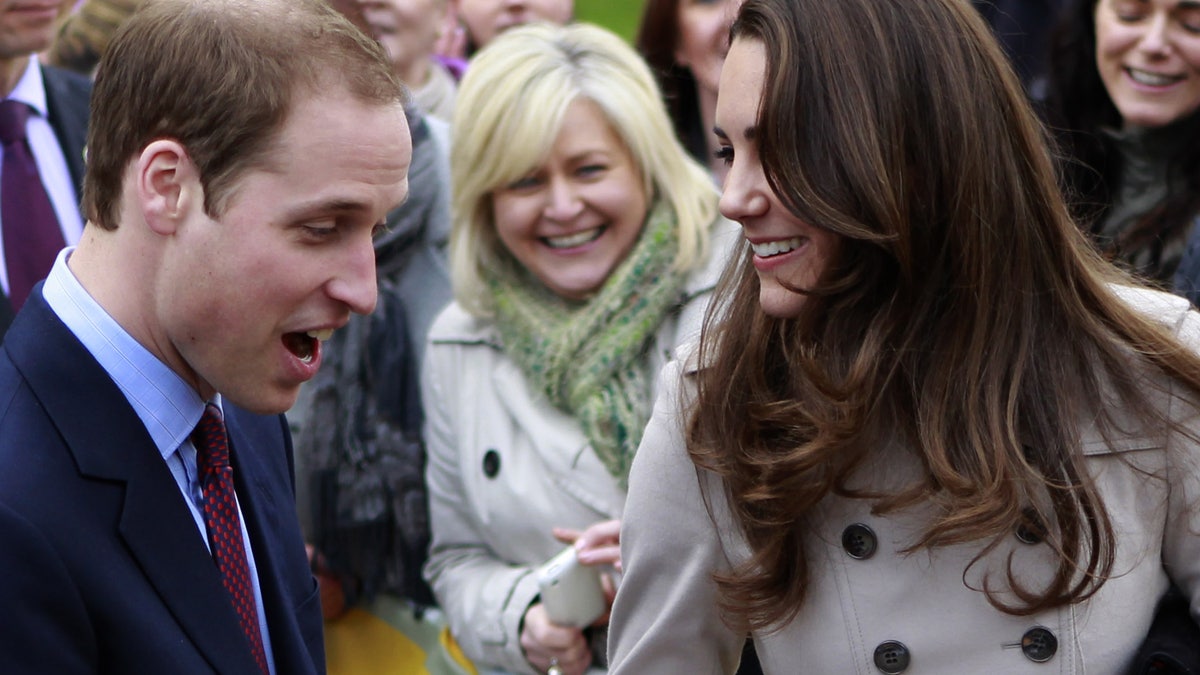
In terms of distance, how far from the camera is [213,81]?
1688 millimetres

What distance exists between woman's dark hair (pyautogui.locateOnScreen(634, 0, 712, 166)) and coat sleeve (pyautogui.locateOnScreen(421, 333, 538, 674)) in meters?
1.26

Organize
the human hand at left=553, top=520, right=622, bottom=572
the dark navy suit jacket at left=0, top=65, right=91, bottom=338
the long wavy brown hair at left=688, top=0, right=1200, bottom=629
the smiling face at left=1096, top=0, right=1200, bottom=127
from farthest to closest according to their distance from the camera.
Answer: the dark navy suit jacket at left=0, top=65, right=91, bottom=338 < the smiling face at left=1096, top=0, right=1200, bottom=127 < the human hand at left=553, top=520, right=622, bottom=572 < the long wavy brown hair at left=688, top=0, right=1200, bottom=629

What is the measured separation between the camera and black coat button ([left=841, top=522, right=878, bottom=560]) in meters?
2.08

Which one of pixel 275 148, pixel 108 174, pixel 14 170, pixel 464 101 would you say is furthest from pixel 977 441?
pixel 14 170

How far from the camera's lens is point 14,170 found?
3.52m

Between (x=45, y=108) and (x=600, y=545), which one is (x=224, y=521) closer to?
(x=600, y=545)

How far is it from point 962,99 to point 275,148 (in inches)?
38.2

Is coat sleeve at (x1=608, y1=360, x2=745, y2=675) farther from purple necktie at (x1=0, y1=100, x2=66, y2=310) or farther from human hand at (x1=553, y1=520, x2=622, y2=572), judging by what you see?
purple necktie at (x1=0, y1=100, x2=66, y2=310)

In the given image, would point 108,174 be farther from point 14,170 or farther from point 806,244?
point 14,170

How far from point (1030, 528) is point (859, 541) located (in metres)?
0.25

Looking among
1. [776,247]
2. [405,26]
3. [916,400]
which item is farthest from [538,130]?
[916,400]

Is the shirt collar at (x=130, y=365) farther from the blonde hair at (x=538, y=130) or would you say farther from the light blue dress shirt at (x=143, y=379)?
the blonde hair at (x=538, y=130)

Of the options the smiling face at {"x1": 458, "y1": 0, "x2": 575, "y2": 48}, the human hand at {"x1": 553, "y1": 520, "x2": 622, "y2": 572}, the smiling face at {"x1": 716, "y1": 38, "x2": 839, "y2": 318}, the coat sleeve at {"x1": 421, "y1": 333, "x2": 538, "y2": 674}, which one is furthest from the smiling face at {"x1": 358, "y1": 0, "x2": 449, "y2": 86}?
the smiling face at {"x1": 716, "y1": 38, "x2": 839, "y2": 318}

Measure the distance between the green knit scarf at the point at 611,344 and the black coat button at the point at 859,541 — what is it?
1273mm
